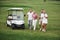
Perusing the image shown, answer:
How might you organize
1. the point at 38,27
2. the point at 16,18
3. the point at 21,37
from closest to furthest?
the point at 21,37
the point at 16,18
the point at 38,27

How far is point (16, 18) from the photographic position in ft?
26.2

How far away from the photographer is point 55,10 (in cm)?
801

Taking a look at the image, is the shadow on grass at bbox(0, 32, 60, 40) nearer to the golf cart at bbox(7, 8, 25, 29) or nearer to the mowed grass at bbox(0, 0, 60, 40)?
the mowed grass at bbox(0, 0, 60, 40)

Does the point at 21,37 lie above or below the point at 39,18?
below

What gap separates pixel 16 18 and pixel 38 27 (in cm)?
38

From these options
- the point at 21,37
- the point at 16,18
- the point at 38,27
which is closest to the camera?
the point at 21,37

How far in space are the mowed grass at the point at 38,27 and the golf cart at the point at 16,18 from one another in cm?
6

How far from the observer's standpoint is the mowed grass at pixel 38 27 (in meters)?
7.73

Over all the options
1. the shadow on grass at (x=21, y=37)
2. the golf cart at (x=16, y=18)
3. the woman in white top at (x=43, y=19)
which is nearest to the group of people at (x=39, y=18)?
the woman in white top at (x=43, y=19)

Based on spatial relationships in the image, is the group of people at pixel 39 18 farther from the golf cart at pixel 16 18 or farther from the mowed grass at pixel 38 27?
the golf cart at pixel 16 18

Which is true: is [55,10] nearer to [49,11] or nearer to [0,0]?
[49,11]

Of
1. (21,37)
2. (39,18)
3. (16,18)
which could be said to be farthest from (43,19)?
(21,37)

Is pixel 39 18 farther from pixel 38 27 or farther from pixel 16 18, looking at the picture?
pixel 16 18

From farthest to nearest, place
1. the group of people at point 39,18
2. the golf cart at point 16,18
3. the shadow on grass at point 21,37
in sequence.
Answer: the group of people at point 39,18 < the golf cart at point 16,18 < the shadow on grass at point 21,37
